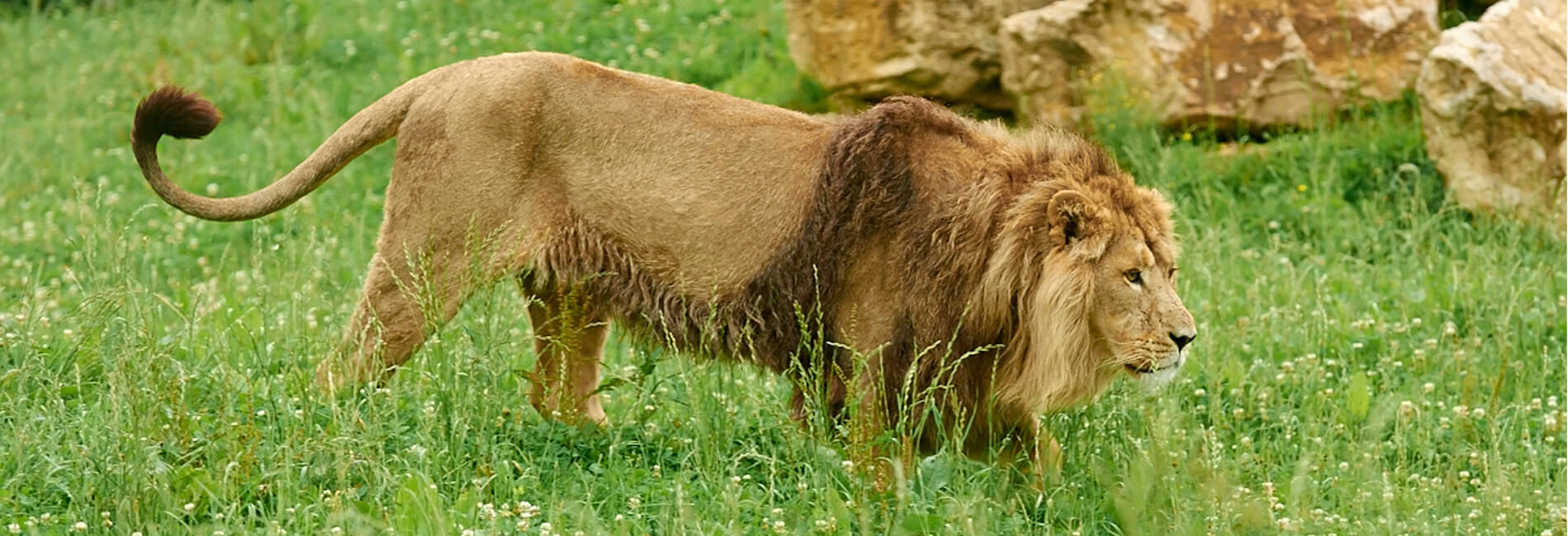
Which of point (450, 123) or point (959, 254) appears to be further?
point (450, 123)

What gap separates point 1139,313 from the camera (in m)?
4.75

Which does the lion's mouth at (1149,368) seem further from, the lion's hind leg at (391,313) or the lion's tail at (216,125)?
the lion's tail at (216,125)

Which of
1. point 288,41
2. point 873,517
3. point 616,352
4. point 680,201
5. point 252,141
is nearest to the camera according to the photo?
point 873,517

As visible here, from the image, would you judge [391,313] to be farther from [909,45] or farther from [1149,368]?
[909,45]

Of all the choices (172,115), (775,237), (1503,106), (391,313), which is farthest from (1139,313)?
(1503,106)

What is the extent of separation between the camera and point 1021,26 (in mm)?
8555

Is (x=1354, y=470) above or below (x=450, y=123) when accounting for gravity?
below

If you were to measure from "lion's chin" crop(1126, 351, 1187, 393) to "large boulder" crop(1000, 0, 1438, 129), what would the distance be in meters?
3.94

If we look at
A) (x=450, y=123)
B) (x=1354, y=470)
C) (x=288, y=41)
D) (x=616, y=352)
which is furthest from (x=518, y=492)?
(x=288, y=41)

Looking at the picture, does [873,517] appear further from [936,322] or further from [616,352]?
[616,352]

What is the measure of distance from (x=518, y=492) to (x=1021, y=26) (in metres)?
4.60

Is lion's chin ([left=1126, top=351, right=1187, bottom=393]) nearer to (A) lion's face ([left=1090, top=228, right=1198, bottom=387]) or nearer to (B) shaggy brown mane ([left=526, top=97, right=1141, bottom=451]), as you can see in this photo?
(A) lion's face ([left=1090, top=228, right=1198, bottom=387])

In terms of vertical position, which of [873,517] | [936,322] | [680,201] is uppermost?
[680,201]

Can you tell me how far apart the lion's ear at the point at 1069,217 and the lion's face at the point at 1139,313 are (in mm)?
88
